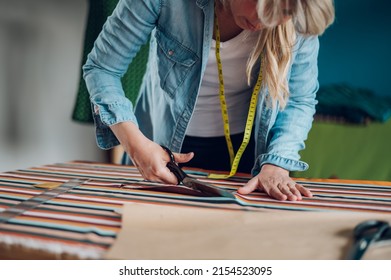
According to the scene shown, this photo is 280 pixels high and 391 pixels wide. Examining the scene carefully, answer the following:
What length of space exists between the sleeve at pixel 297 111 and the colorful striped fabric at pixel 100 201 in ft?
0.32

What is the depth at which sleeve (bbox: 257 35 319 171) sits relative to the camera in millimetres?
1166

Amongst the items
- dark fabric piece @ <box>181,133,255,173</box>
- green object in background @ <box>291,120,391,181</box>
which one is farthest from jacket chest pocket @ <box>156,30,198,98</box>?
green object in background @ <box>291,120,391,181</box>

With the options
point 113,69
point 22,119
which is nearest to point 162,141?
point 113,69

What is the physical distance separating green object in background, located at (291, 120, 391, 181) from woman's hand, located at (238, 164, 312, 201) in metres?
1.17

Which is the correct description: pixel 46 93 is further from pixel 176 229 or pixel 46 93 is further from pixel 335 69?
pixel 176 229

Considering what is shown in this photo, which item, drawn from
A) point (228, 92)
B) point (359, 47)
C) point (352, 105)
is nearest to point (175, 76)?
point (228, 92)

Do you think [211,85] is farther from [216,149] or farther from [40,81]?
[40,81]

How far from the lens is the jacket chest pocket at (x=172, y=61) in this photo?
1199 millimetres

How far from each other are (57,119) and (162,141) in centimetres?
143

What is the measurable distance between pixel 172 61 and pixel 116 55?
18 centimetres

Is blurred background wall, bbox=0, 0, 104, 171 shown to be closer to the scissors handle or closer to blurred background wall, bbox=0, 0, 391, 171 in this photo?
blurred background wall, bbox=0, 0, 391, 171

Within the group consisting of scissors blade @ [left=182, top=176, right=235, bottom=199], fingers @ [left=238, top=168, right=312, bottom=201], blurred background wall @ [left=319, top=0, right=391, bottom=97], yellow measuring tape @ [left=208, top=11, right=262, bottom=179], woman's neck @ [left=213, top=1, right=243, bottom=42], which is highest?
blurred background wall @ [left=319, top=0, right=391, bottom=97]

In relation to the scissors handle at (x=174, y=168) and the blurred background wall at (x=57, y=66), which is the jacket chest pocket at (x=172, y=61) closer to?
the scissors handle at (x=174, y=168)

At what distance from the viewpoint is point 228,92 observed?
1307mm
